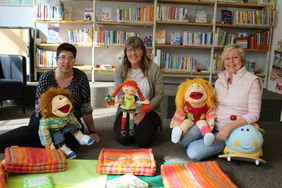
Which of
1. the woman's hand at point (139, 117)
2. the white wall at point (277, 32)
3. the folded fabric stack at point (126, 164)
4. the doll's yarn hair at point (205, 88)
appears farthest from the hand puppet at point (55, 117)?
the white wall at point (277, 32)

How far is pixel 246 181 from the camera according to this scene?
1982mm

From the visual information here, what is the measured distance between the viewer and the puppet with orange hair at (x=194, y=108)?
232 centimetres

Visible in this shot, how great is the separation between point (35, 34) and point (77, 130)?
3.10 m

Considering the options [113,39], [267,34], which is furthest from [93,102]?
[267,34]

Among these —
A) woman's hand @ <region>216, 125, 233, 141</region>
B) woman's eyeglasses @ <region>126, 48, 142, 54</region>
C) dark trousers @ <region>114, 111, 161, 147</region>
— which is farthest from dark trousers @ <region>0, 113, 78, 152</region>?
woman's hand @ <region>216, 125, 233, 141</region>

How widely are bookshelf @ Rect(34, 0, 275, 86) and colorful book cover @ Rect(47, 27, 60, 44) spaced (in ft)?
0.29

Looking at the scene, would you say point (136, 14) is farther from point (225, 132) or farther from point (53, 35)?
point (225, 132)

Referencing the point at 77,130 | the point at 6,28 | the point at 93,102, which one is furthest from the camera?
the point at 6,28

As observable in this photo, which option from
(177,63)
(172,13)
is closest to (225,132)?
(177,63)

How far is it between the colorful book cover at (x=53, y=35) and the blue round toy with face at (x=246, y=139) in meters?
3.68

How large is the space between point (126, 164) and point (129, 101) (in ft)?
1.95

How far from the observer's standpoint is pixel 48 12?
4848 mm

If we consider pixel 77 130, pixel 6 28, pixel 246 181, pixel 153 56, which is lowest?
pixel 246 181

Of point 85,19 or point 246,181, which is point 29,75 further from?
point 246,181
